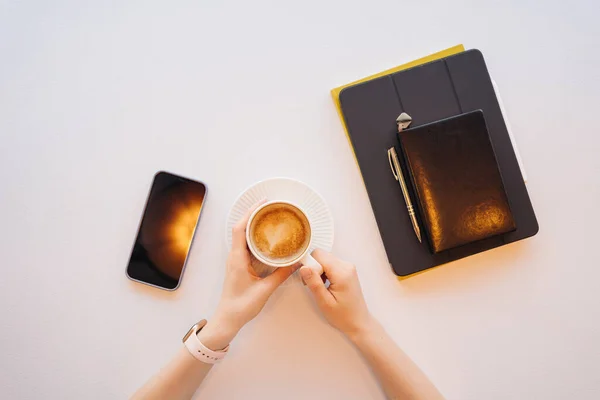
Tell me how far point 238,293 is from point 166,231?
0.22m

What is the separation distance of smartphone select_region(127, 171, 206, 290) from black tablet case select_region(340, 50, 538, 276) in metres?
0.36

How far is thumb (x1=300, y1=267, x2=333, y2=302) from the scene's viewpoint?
0.76 m

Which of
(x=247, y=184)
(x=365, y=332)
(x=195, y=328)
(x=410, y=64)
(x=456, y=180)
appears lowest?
(x=365, y=332)

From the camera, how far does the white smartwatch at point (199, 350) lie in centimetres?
80

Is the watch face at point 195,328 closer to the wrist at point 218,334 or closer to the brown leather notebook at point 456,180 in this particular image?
the wrist at point 218,334

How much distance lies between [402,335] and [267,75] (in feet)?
2.07

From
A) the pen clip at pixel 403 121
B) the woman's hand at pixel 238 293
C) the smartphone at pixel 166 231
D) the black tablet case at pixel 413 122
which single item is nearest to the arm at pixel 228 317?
the woman's hand at pixel 238 293

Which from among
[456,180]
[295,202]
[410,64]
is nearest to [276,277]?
[295,202]

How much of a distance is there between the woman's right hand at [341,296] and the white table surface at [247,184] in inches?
2.5

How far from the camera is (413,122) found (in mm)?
880

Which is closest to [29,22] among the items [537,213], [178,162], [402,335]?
[178,162]

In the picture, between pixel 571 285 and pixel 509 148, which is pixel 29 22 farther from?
pixel 571 285

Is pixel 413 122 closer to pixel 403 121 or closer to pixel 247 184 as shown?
pixel 403 121

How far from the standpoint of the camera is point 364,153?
882 millimetres
